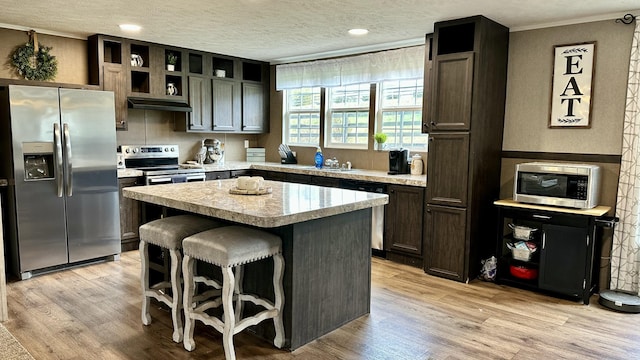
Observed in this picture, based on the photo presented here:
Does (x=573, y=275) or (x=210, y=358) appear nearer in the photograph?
(x=210, y=358)

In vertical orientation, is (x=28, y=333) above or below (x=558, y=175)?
below

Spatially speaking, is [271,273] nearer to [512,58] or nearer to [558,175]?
[558,175]

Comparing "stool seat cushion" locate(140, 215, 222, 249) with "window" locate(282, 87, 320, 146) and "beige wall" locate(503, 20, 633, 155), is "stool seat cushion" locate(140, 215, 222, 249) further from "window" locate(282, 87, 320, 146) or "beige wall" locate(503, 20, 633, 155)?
"window" locate(282, 87, 320, 146)

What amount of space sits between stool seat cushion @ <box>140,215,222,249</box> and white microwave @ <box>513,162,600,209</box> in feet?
8.28

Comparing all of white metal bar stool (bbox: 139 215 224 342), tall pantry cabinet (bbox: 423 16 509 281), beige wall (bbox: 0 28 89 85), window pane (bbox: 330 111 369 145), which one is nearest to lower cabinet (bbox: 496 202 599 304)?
tall pantry cabinet (bbox: 423 16 509 281)

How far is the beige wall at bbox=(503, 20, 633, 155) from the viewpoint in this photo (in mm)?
3684

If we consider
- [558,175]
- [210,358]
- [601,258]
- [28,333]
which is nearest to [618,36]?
[558,175]

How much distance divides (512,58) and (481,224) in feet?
5.15

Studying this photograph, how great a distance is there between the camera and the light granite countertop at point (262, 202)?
7.84 ft

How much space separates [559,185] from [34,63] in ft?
16.3

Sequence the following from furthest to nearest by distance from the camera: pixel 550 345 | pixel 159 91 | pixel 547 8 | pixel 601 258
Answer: pixel 159 91 → pixel 601 258 → pixel 547 8 → pixel 550 345

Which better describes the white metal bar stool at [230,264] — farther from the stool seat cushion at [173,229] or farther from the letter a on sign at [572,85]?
the letter a on sign at [572,85]

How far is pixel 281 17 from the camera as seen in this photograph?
3.88m

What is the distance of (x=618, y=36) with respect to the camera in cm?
366
